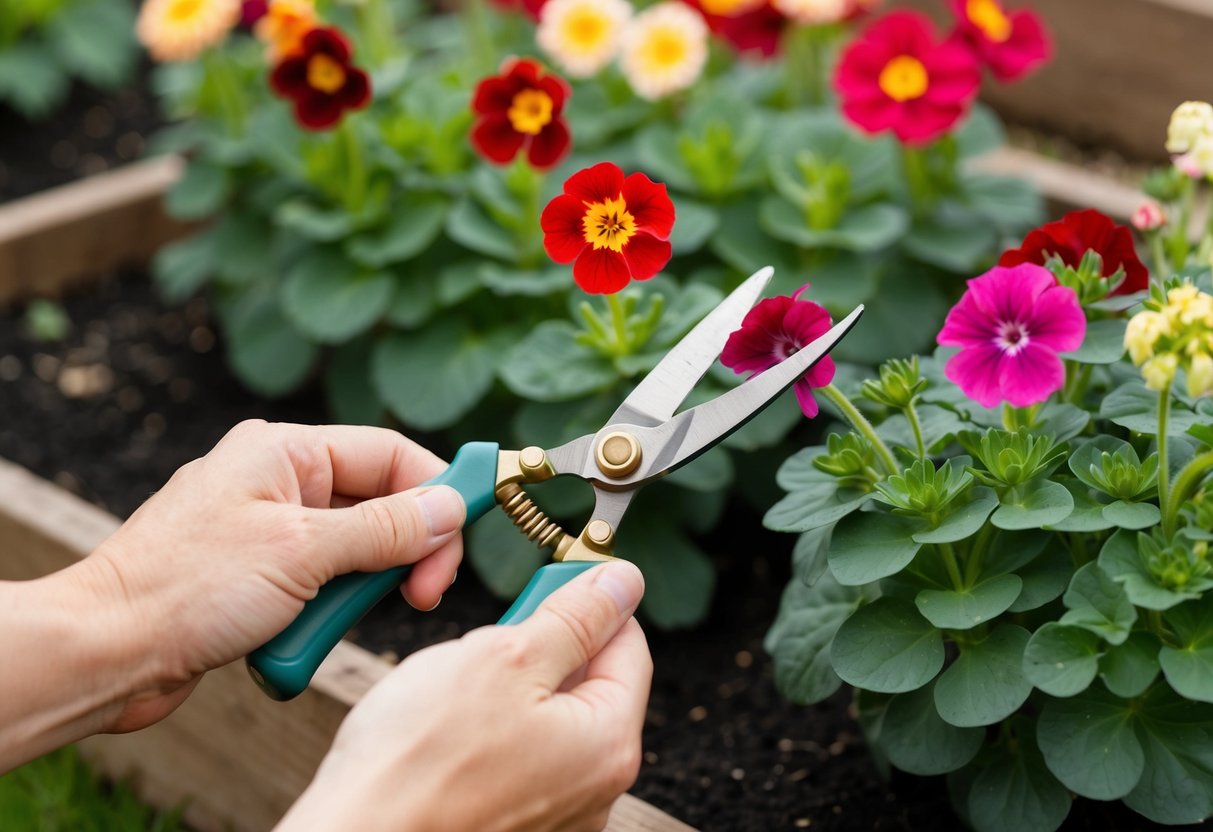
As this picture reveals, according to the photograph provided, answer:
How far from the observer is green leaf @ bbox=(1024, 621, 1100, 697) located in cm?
110

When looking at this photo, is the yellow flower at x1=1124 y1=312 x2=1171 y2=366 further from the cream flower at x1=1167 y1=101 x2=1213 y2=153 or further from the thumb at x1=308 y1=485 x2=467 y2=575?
the thumb at x1=308 y1=485 x2=467 y2=575

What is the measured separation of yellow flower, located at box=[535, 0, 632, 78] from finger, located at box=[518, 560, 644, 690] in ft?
4.14

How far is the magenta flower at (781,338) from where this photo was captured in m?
1.21

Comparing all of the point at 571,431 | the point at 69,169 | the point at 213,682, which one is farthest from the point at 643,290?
the point at 69,169

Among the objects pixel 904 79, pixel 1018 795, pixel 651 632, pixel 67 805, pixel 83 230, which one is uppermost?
pixel 904 79

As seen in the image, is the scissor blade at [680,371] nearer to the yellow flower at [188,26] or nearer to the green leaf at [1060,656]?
the green leaf at [1060,656]

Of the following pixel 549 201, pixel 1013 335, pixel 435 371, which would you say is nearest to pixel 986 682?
pixel 1013 335

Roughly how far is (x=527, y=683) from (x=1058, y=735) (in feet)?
1.65

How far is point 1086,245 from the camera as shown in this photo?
4.29 feet

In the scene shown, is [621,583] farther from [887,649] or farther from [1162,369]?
[1162,369]

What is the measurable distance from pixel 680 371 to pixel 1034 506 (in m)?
0.36

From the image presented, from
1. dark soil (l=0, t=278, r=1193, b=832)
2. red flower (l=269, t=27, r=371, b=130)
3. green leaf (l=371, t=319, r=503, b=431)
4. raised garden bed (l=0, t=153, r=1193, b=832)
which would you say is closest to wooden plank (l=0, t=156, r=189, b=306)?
dark soil (l=0, t=278, r=1193, b=832)

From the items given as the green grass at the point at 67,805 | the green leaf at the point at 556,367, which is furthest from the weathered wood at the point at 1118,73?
the green grass at the point at 67,805

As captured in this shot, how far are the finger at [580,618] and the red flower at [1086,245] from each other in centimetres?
52
